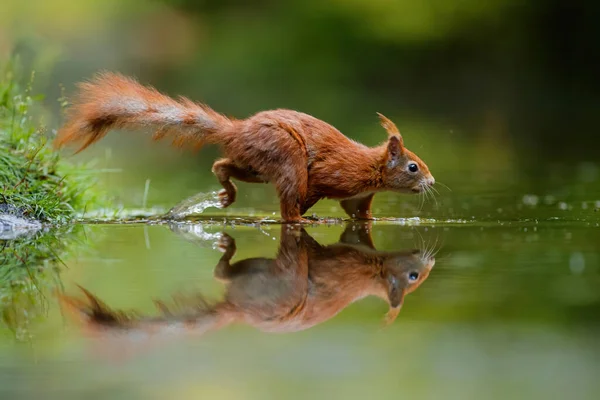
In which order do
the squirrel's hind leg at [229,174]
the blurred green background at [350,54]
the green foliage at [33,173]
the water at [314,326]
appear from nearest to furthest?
the water at [314,326] → the green foliage at [33,173] → the squirrel's hind leg at [229,174] → the blurred green background at [350,54]

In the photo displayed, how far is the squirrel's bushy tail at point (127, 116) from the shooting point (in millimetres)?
5852

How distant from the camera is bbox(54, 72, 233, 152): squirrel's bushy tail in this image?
5852mm

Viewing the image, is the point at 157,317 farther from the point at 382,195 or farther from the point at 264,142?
the point at 382,195

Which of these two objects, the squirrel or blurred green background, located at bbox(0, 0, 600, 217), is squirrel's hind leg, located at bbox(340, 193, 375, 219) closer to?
the squirrel

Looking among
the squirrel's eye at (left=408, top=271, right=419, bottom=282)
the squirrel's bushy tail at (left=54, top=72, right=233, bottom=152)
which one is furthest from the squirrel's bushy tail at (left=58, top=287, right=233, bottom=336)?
the squirrel's bushy tail at (left=54, top=72, right=233, bottom=152)

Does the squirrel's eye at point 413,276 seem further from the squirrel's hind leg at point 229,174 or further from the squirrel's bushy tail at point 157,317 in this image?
the squirrel's hind leg at point 229,174

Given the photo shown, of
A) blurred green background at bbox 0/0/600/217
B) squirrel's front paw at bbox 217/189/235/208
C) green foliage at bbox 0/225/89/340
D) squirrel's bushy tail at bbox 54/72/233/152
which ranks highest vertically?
blurred green background at bbox 0/0/600/217

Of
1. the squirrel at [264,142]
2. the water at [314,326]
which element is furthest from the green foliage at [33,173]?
the water at [314,326]

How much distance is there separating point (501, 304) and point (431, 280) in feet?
1.66

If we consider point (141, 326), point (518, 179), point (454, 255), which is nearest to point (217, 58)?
point (518, 179)

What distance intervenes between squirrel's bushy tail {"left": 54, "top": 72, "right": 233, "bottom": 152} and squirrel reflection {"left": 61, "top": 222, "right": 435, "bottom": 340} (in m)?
1.34

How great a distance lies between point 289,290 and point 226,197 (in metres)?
2.68

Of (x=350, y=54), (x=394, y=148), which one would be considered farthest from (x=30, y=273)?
(x=350, y=54)

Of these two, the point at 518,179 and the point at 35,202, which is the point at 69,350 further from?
the point at 518,179
